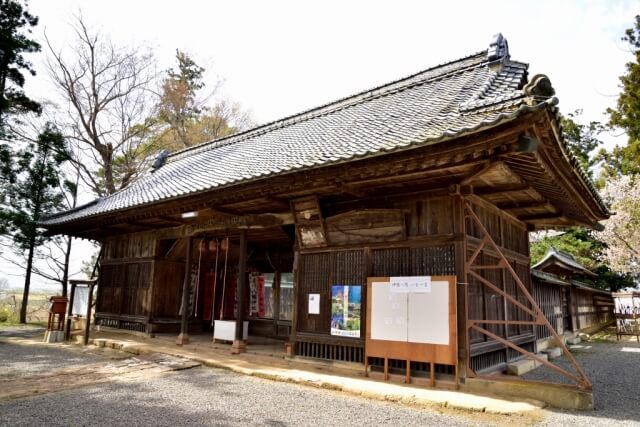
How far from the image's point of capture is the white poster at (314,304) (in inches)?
305

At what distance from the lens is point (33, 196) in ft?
59.0

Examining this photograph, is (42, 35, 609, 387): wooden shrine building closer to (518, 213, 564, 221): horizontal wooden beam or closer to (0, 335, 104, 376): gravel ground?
(518, 213, 564, 221): horizontal wooden beam

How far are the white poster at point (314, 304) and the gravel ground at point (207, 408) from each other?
5.23 feet

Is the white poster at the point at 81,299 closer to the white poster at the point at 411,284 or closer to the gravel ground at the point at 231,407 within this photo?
the gravel ground at the point at 231,407

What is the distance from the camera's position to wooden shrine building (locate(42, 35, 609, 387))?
18.9 feet

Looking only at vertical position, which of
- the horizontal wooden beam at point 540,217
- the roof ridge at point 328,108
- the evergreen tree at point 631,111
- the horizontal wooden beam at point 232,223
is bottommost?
the horizontal wooden beam at point 232,223

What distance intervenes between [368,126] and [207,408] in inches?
247

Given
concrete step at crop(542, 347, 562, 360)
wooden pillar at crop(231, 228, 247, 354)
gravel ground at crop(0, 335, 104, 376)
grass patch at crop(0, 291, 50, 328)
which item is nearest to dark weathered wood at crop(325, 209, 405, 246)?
wooden pillar at crop(231, 228, 247, 354)

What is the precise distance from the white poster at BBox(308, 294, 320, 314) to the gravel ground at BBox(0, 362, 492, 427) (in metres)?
1.59

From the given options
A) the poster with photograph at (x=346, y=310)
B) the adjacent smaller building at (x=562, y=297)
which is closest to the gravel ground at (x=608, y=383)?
the adjacent smaller building at (x=562, y=297)

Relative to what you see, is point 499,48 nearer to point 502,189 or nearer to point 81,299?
point 502,189

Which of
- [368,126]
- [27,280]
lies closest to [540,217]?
[368,126]

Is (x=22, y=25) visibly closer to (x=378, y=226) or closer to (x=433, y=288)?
(x=378, y=226)

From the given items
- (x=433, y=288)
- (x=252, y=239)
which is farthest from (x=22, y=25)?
(x=433, y=288)
